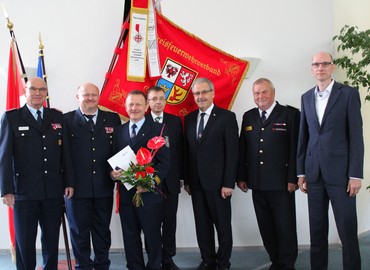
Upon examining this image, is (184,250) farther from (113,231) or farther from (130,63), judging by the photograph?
(130,63)

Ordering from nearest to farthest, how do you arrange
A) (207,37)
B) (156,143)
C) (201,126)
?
(156,143)
(201,126)
(207,37)

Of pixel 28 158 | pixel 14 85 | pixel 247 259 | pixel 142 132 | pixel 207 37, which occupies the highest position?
pixel 207 37

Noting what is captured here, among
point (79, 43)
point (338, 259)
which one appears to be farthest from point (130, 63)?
point (338, 259)

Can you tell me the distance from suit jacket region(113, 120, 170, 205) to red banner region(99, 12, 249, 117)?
29.3 inches

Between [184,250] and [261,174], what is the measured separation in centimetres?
134

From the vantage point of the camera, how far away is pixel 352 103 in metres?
2.32

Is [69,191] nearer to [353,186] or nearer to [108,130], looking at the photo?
[108,130]

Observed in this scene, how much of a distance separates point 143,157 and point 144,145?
195 millimetres

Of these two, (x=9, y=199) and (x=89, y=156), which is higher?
(x=89, y=156)

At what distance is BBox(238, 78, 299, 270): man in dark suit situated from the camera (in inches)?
107

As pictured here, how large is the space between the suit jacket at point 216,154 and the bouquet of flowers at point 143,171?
1.56ft

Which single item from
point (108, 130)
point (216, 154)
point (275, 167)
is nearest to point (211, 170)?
point (216, 154)

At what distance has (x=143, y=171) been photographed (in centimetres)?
234

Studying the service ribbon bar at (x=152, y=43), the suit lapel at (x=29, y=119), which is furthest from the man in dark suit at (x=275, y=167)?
the suit lapel at (x=29, y=119)
